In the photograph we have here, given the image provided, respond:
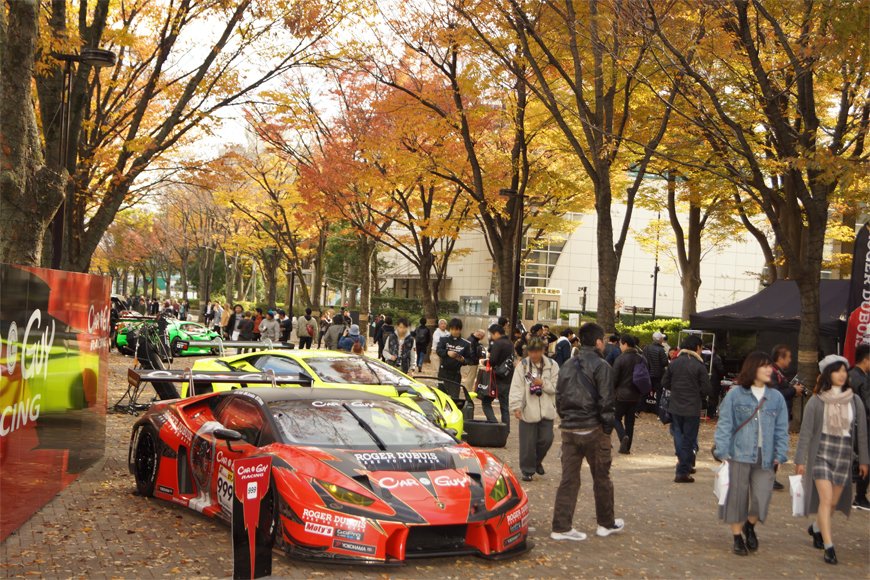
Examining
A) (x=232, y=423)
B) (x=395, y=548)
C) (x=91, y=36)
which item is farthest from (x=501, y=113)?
(x=395, y=548)

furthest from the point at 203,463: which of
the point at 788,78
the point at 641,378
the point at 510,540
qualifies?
the point at 788,78

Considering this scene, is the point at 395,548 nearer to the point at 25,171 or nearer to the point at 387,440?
the point at 387,440

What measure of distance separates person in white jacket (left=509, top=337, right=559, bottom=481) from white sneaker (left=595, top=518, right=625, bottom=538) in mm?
2335

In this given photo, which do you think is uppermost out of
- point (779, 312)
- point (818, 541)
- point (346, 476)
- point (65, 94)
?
point (65, 94)

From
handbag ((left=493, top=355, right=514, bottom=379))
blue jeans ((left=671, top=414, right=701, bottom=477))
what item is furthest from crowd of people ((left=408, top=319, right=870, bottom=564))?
handbag ((left=493, top=355, right=514, bottom=379))

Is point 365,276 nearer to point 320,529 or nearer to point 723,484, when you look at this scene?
point 723,484

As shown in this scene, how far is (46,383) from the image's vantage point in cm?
779

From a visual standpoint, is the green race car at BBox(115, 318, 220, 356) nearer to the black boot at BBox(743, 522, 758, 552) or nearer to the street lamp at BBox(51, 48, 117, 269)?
the street lamp at BBox(51, 48, 117, 269)

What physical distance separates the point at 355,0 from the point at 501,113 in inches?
247

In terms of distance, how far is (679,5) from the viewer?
50.9 ft

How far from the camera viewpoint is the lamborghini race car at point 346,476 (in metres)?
6.21

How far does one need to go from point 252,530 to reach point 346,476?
87 centimetres

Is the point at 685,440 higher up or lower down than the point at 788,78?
lower down

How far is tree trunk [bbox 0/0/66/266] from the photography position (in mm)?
10297
